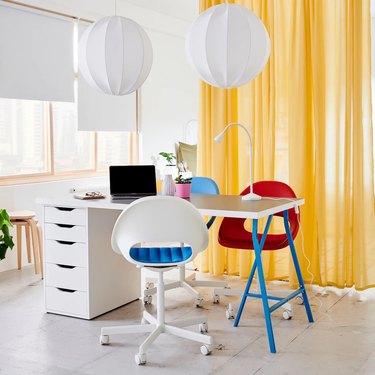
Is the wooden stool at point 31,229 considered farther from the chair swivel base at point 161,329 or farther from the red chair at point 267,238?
the chair swivel base at point 161,329

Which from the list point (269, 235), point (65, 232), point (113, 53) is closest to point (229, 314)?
point (269, 235)

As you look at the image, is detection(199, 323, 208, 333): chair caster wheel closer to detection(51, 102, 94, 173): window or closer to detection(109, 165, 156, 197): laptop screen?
detection(109, 165, 156, 197): laptop screen

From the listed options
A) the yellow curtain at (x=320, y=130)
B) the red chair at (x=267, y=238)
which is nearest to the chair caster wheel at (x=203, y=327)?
the red chair at (x=267, y=238)

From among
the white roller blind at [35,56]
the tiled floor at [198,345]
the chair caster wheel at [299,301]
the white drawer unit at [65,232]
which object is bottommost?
the tiled floor at [198,345]

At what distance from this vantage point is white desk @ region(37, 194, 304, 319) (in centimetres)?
354

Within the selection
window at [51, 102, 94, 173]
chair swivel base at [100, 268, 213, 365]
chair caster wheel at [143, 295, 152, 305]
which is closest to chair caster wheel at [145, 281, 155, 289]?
chair caster wheel at [143, 295, 152, 305]

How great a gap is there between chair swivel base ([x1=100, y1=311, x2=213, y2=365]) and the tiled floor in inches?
1.8

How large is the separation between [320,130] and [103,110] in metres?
2.64

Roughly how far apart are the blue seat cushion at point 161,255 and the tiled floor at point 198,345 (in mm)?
481

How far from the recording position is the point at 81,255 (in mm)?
3553

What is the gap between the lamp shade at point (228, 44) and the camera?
2963 mm

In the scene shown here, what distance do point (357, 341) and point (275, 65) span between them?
2.13 m

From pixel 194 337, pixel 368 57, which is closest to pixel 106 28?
pixel 194 337

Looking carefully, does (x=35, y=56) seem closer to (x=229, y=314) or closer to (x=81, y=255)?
(x=81, y=255)
